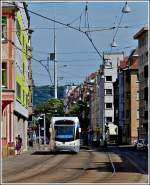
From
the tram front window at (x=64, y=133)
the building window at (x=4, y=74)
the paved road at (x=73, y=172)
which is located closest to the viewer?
the paved road at (x=73, y=172)

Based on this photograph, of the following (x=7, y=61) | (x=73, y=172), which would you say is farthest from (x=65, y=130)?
(x=73, y=172)

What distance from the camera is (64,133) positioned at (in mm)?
52750

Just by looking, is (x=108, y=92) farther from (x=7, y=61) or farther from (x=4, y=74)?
(x=7, y=61)

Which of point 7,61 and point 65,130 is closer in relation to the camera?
point 7,61

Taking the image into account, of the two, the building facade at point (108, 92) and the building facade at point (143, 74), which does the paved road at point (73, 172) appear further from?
the building facade at point (108, 92)

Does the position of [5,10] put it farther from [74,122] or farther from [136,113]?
[136,113]

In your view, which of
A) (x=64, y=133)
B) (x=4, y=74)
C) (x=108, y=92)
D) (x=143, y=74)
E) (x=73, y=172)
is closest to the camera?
(x=73, y=172)

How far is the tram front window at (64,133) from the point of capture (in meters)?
52.8

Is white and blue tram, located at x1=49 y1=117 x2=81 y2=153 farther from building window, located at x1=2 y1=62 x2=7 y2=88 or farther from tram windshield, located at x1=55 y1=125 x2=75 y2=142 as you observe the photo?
building window, located at x1=2 y1=62 x2=7 y2=88

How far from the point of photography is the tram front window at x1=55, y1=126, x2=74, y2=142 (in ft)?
173

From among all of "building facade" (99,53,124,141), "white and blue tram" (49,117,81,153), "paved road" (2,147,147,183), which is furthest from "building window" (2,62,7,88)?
"building facade" (99,53,124,141)

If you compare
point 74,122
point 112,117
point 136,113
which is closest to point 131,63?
point 136,113

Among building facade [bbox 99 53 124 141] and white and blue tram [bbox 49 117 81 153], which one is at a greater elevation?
building facade [bbox 99 53 124 141]

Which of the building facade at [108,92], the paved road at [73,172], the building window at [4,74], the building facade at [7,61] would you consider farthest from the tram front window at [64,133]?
the building facade at [108,92]
